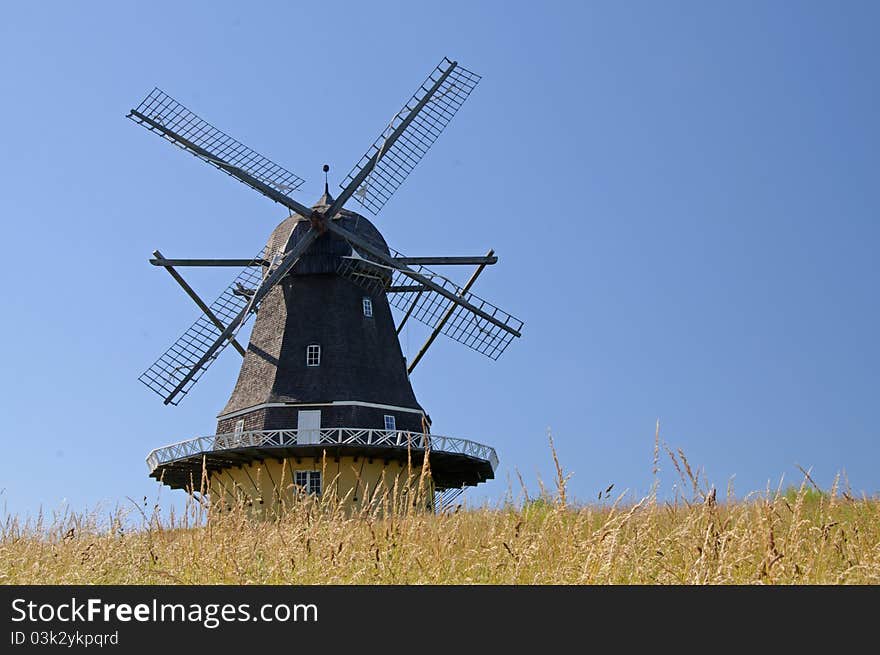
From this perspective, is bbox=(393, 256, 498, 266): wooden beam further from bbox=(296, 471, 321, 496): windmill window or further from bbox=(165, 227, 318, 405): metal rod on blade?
bbox=(296, 471, 321, 496): windmill window

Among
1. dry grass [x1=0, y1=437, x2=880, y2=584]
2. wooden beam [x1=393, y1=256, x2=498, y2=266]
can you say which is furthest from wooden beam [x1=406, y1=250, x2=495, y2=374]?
dry grass [x1=0, y1=437, x2=880, y2=584]

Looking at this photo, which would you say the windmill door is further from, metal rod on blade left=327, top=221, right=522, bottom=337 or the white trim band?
metal rod on blade left=327, top=221, right=522, bottom=337

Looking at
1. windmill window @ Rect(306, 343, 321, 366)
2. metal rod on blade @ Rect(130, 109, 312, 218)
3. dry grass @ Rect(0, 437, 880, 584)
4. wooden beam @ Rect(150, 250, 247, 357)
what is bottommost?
dry grass @ Rect(0, 437, 880, 584)

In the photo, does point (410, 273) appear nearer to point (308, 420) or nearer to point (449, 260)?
point (449, 260)

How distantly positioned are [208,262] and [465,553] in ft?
66.3

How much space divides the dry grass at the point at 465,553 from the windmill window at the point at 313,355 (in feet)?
53.5

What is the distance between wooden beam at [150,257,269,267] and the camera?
24928mm

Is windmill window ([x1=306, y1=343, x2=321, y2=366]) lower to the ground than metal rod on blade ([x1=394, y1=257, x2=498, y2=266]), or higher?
lower

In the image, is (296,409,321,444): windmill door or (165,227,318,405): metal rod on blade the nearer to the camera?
(296,409,321,444): windmill door

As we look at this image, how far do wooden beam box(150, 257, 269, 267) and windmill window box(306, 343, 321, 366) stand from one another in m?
2.82

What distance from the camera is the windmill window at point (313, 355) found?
76.7 ft

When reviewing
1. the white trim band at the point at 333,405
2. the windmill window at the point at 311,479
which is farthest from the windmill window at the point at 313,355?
the windmill window at the point at 311,479
